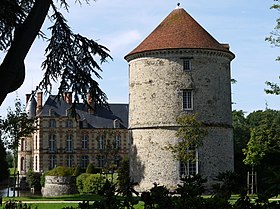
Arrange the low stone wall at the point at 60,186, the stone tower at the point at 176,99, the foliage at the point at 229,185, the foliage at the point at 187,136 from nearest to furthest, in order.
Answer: the foliage at the point at 229,185
the foliage at the point at 187,136
the stone tower at the point at 176,99
the low stone wall at the point at 60,186

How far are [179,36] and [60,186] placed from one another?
1698 cm

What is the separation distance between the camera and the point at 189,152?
92.0 ft

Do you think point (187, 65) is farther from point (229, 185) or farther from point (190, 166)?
point (229, 185)

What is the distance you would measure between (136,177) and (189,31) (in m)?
8.99

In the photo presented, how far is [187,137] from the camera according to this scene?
27.8m

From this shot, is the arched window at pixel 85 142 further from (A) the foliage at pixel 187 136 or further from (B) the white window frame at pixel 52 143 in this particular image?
(A) the foliage at pixel 187 136

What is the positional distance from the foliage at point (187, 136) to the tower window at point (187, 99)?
73 centimetres

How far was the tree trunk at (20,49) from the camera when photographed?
7.11 m

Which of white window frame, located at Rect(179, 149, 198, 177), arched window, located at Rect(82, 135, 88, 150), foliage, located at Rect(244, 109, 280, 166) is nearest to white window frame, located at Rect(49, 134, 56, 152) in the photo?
arched window, located at Rect(82, 135, 88, 150)

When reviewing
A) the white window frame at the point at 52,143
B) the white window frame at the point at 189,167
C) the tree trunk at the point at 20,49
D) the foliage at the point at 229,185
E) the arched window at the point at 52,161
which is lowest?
the arched window at the point at 52,161

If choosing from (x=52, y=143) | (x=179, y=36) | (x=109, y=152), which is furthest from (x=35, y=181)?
(x=179, y=36)

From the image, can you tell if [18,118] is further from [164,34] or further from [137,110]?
[164,34]

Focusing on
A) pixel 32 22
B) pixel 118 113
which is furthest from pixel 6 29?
pixel 118 113

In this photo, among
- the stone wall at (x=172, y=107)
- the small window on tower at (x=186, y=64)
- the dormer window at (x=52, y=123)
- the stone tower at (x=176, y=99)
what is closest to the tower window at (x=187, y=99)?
the stone tower at (x=176, y=99)
